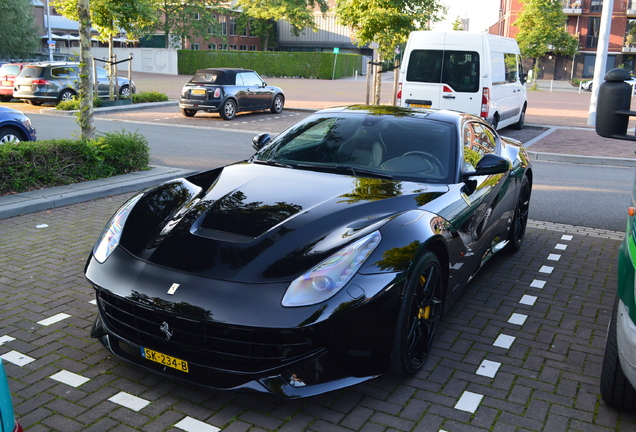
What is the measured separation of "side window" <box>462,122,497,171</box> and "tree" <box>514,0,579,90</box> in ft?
163

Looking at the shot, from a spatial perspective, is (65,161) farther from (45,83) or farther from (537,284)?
(45,83)

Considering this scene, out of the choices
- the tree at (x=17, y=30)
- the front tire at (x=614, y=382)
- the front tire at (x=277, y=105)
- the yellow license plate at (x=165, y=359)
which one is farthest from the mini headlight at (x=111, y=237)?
the tree at (x=17, y=30)

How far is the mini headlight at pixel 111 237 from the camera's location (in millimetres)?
3656

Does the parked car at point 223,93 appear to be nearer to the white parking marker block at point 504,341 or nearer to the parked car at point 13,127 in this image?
the parked car at point 13,127

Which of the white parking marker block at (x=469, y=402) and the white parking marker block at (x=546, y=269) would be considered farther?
the white parking marker block at (x=546, y=269)

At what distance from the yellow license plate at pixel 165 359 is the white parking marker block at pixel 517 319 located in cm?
254

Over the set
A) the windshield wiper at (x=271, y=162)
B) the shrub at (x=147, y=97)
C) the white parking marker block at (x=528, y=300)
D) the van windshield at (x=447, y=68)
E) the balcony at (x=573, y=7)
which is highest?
the balcony at (x=573, y=7)

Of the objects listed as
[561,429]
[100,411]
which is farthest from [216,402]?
[561,429]

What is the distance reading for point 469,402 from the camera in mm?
3422

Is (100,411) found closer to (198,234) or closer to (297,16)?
(198,234)

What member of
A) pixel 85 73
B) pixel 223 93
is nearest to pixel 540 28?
pixel 223 93

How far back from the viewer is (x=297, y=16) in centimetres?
6488

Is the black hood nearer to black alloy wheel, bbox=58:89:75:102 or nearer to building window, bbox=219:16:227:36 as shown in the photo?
black alloy wheel, bbox=58:89:75:102

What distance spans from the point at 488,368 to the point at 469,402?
0.48 meters
